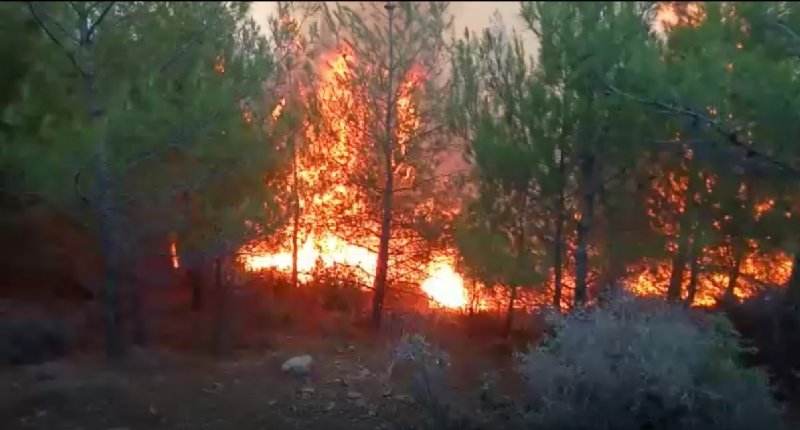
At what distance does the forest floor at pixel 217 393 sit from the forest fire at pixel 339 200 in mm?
1761

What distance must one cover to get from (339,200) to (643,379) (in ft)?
21.3

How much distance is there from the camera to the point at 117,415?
26.8 feet

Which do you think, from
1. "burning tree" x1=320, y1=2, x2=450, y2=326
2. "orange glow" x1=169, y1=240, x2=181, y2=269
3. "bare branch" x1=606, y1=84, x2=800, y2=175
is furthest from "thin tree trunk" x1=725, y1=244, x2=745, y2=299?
"orange glow" x1=169, y1=240, x2=181, y2=269

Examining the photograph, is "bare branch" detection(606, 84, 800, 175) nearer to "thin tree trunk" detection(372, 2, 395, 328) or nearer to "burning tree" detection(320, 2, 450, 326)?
"burning tree" detection(320, 2, 450, 326)

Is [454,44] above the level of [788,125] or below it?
above

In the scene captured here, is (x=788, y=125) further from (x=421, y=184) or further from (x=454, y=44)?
(x=421, y=184)

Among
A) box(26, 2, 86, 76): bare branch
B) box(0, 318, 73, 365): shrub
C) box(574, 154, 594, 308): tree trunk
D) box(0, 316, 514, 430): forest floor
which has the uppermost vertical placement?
box(26, 2, 86, 76): bare branch

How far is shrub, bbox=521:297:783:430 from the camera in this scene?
694cm

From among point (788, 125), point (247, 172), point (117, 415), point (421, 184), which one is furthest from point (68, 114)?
point (788, 125)

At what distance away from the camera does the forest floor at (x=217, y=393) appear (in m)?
8.13

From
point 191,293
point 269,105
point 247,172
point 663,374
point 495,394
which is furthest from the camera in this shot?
point 191,293

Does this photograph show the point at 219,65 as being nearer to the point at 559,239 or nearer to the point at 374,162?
the point at 374,162

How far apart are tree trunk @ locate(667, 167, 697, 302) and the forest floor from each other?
2135 millimetres

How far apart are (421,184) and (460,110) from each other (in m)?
1.53
